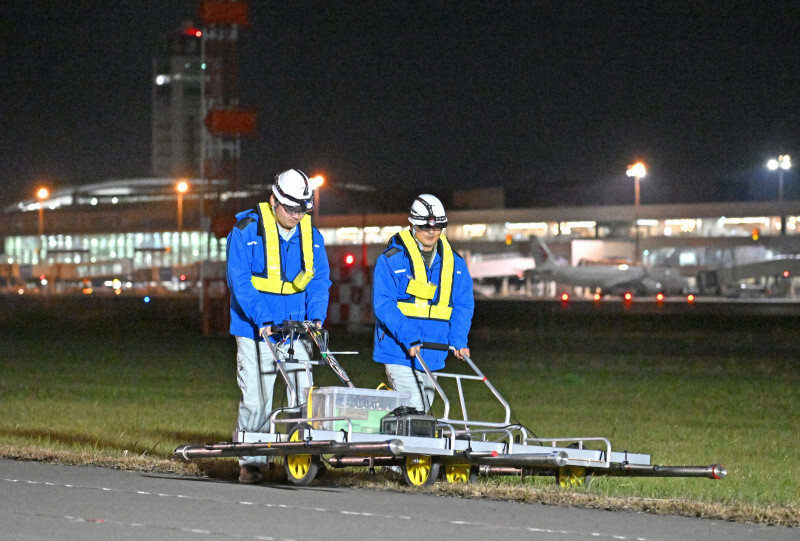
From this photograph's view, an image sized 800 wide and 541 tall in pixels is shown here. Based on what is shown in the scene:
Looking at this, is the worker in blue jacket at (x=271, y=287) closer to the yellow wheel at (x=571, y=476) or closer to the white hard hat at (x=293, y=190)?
the white hard hat at (x=293, y=190)

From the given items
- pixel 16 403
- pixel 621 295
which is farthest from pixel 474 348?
pixel 621 295

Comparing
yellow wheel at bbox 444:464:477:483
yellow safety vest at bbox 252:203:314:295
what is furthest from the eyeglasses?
yellow wheel at bbox 444:464:477:483

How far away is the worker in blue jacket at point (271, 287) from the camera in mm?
7967

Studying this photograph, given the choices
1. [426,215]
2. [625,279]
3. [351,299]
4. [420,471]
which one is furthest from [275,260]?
[625,279]

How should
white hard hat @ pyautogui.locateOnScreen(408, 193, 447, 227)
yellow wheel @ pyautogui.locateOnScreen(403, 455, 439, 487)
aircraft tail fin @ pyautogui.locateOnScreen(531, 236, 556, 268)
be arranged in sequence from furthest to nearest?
aircraft tail fin @ pyautogui.locateOnScreen(531, 236, 556, 268), white hard hat @ pyautogui.locateOnScreen(408, 193, 447, 227), yellow wheel @ pyautogui.locateOnScreen(403, 455, 439, 487)

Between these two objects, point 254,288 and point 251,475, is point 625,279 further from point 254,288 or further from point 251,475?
point 254,288

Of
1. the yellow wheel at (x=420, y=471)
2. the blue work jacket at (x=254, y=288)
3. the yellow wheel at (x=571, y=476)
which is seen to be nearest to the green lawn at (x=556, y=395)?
the yellow wheel at (x=571, y=476)

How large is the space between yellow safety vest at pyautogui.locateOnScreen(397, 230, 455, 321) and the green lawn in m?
1.30

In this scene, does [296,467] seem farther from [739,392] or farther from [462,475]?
[739,392]

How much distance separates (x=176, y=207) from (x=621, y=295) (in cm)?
5530

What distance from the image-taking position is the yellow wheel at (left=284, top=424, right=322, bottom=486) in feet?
25.5

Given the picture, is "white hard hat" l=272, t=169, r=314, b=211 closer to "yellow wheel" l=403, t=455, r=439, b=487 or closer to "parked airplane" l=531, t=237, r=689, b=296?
"yellow wheel" l=403, t=455, r=439, b=487

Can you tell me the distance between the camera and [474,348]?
1069 inches

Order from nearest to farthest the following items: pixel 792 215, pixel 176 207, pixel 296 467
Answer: pixel 296 467 → pixel 792 215 → pixel 176 207
